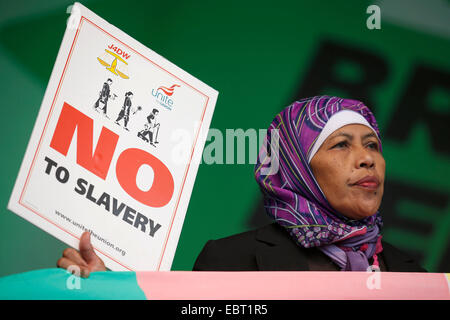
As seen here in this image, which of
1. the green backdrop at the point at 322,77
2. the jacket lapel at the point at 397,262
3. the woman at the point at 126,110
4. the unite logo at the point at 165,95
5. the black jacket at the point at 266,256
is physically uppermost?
the green backdrop at the point at 322,77

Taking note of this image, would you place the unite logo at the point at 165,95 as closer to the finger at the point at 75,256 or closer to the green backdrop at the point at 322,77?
the finger at the point at 75,256

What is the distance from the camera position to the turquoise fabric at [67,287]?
177 cm

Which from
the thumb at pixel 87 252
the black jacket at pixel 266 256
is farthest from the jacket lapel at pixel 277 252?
the thumb at pixel 87 252

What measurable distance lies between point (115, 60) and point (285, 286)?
0.95 m

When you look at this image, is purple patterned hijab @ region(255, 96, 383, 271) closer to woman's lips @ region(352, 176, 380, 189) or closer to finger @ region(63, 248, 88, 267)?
woman's lips @ region(352, 176, 380, 189)

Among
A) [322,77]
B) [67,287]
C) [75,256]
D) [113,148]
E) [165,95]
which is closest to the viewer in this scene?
[67,287]

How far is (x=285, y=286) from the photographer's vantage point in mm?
1856

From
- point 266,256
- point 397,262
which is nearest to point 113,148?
point 266,256

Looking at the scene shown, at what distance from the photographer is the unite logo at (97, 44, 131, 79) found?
2.10 metres

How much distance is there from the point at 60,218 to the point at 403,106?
2439 mm

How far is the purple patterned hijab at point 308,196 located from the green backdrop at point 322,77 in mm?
1131

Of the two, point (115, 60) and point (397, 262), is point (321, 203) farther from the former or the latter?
point (115, 60)

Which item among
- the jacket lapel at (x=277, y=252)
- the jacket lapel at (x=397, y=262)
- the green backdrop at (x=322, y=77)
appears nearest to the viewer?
the jacket lapel at (x=277, y=252)

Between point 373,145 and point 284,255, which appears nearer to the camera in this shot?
point 284,255
